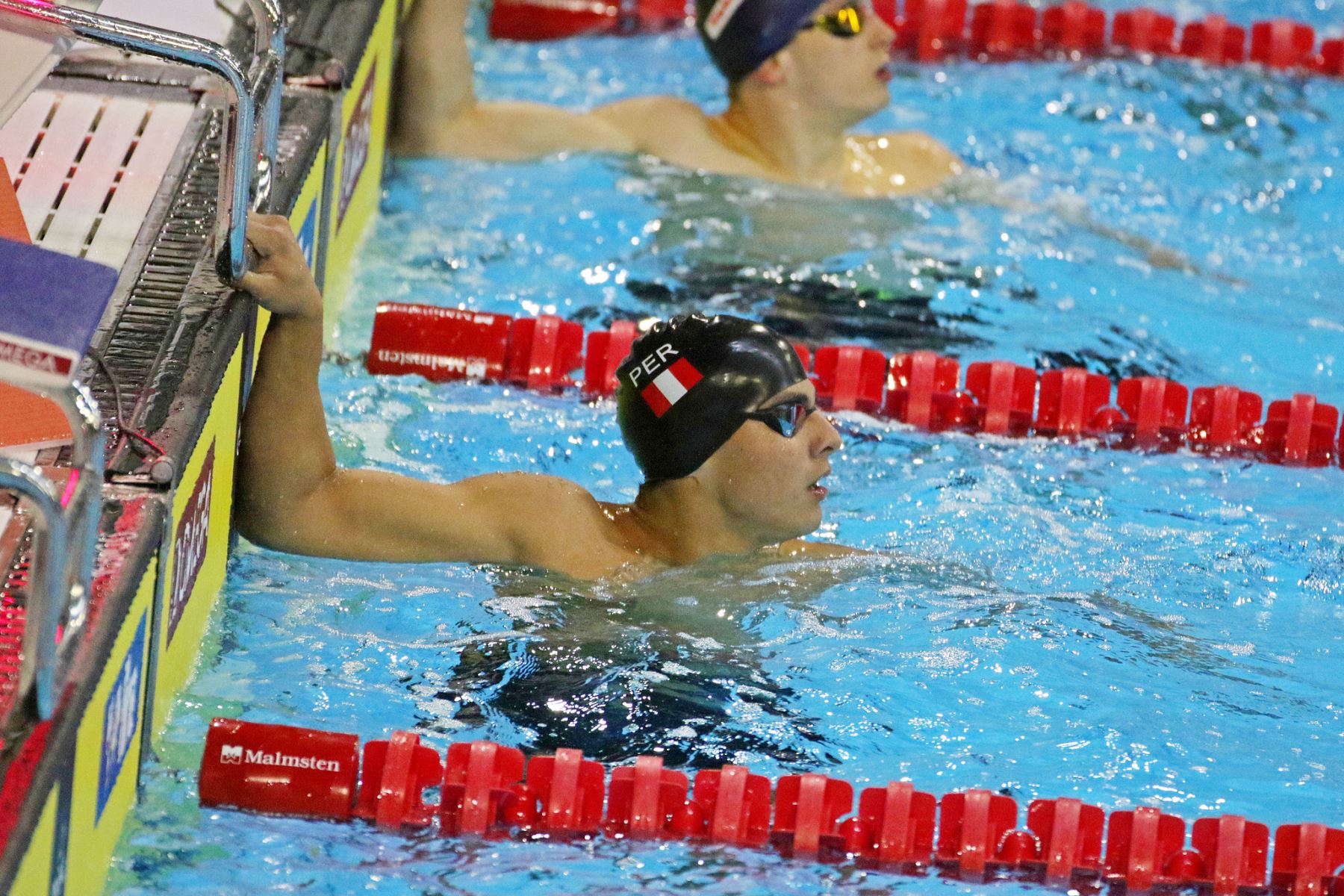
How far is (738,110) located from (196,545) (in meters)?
2.78

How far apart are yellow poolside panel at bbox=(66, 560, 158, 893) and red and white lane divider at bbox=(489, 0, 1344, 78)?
4619 mm

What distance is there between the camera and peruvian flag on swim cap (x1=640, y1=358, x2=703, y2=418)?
295 centimetres

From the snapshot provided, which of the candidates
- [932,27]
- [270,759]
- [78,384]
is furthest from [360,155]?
[932,27]

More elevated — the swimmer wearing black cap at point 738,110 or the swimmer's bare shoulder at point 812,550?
the swimmer wearing black cap at point 738,110

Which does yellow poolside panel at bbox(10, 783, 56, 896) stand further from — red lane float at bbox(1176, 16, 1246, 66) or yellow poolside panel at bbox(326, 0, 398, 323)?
red lane float at bbox(1176, 16, 1246, 66)

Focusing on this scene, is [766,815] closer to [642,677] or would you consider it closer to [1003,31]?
[642,677]

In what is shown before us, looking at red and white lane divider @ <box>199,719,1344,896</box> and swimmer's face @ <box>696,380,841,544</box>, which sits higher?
swimmer's face @ <box>696,380,841,544</box>

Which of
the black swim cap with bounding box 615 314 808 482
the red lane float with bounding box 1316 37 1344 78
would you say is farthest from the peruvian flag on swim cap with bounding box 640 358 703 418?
the red lane float with bounding box 1316 37 1344 78

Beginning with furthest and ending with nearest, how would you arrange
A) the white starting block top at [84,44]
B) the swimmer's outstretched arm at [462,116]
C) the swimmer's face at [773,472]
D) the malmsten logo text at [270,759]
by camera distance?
1. the swimmer's outstretched arm at [462,116]
2. the swimmer's face at [773,472]
3. the white starting block top at [84,44]
4. the malmsten logo text at [270,759]

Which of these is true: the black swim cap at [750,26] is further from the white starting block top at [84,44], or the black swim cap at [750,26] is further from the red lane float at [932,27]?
the red lane float at [932,27]

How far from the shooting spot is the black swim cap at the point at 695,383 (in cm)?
294

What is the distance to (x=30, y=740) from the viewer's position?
1.86 m

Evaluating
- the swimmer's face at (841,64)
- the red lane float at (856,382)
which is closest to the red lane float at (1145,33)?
the swimmer's face at (841,64)

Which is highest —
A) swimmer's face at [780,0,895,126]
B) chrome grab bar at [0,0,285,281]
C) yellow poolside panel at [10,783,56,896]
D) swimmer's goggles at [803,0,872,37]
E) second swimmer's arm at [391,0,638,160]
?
swimmer's goggles at [803,0,872,37]
